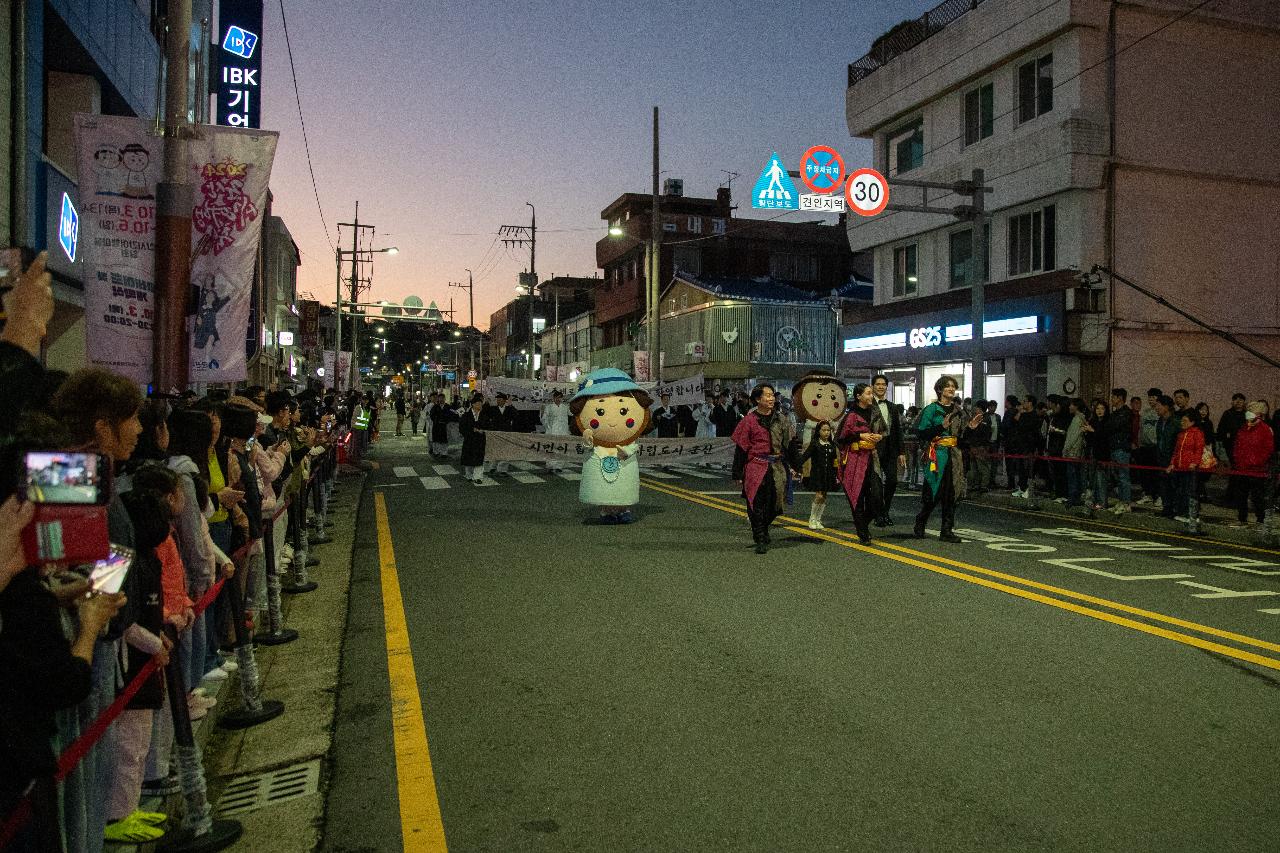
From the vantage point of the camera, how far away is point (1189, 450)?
13.0 metres

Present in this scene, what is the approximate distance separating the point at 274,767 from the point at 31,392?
256 centimetres

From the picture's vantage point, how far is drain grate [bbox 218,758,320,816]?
4141mm

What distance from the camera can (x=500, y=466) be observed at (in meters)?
23.2

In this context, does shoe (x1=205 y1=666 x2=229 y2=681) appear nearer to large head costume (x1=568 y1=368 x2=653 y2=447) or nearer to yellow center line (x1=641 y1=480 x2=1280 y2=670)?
yellow center line (x1=641 y1=480 x2=1280 y2=670)

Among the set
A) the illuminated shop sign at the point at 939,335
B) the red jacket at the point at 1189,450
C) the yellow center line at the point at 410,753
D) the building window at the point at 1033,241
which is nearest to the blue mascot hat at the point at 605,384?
the yellow center line at the point at 410,753

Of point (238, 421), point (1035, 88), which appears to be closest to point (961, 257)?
point (1035, 88)

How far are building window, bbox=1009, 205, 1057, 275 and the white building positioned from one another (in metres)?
0.04

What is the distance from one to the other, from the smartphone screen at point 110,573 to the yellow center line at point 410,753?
1.62 m

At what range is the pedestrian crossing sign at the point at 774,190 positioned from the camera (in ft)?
66.1

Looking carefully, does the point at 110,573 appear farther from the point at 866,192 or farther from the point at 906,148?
the point at 906,148

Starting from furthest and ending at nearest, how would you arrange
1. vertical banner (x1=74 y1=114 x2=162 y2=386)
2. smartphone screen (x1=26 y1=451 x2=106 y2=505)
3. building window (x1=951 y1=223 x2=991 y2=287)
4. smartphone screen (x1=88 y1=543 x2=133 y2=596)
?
building window (x1=951 y1=223 x2=991 y2=287) < vertical banner (x1=74 y1=114 x2=162 y2=386) < smartphone screen (x1=88 y1=543 x2=133 y2=596) < smartphone screen (x1=26 y1=451 x2=106 y2=505)

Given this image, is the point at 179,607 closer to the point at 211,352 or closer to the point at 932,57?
the point at 211,352

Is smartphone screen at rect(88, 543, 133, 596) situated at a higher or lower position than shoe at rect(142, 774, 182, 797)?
higher

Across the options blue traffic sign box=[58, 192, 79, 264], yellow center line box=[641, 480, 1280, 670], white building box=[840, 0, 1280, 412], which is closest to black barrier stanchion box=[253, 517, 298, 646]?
yellow center line box=[641, 480, 1280, 670]
